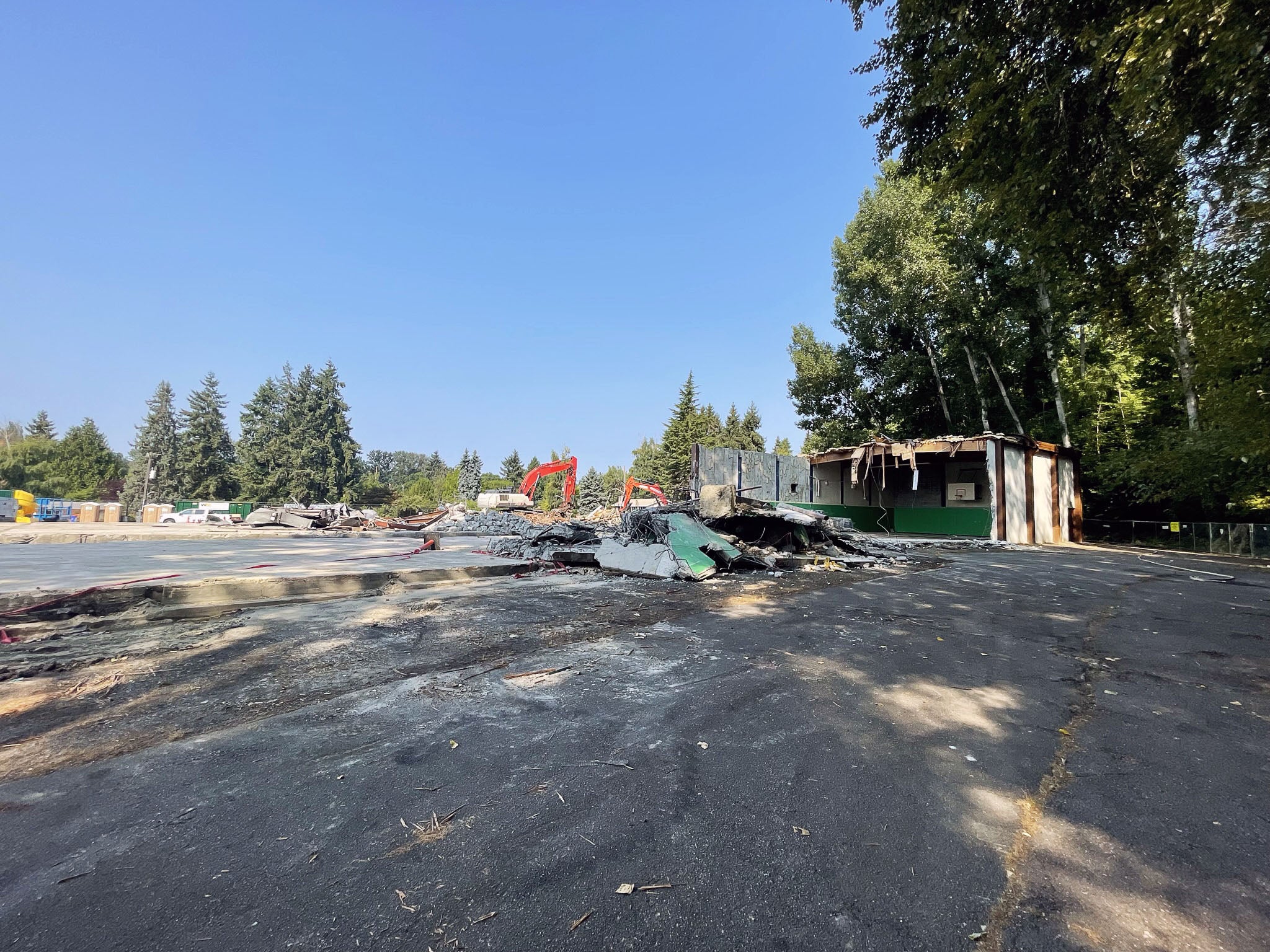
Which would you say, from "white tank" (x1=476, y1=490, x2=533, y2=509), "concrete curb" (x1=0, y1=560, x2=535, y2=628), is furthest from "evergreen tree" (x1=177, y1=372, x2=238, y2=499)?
"concrete curb" (x1=0, y1=560, x2=535, y2=628)

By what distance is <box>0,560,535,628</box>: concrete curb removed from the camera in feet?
17.6

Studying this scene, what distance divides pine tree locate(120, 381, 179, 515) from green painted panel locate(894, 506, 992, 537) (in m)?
70.4

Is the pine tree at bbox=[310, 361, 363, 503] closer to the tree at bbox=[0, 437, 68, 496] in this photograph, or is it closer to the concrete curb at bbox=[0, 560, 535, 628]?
the tree at bbox=[0, 437, 68, 496]

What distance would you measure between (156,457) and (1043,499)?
79.2 m

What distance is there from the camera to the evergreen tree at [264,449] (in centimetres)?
5341

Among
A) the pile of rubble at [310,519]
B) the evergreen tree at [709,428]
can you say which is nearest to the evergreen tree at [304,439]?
the pile of rubble at [310,519]

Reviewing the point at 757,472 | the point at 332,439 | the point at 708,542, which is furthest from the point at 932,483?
the point at 332,439

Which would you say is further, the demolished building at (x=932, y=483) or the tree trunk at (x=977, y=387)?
the tree trunk at (x=977, y=387)

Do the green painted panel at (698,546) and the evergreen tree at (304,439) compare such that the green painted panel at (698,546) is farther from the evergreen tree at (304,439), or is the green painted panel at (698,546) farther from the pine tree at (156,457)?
the pine tree at (156,457)

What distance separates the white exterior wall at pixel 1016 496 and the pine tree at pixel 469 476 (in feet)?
203

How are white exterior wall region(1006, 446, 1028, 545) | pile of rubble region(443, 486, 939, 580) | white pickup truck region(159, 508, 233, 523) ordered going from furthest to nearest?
white pickup truck region(159, 508, 233, 523), white exterior wall region(1006, 446, 1028, 545), pile of rubble region(443, 486, 939, 580)

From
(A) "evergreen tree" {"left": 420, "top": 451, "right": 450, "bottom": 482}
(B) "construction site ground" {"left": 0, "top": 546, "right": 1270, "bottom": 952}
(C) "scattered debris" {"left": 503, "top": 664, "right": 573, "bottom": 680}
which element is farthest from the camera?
(A) "evergreen tree" {"left": 420, "top": 451, "right": 450, "bottom": 482}

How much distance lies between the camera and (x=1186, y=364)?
1812 centimetres

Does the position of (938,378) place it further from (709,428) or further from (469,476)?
(469,476)
